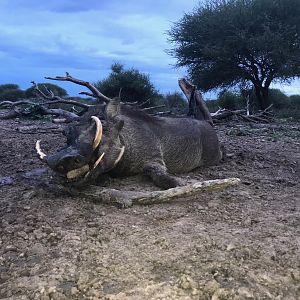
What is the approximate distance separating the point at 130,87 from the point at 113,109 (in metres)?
14.6

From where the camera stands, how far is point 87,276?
2.16 meters

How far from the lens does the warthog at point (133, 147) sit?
10.7ft

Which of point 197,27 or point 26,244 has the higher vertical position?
point 197,27

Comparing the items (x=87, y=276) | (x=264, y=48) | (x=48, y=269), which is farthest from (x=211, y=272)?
(x=264, y=48)

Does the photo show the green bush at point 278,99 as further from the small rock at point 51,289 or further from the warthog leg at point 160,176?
the small rock at point 51,289

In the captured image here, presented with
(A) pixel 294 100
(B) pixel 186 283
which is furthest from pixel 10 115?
(A) pixel 294 100

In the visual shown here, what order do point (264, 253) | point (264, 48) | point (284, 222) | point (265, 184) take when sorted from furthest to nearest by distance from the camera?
point (264, 48) < point (265, 184) < point (284, 222) < point (264, 253)

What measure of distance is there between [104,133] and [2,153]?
1.95 m

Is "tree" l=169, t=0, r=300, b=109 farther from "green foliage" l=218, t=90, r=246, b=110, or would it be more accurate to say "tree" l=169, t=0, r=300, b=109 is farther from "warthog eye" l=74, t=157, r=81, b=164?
"warthog eye" l=74, t=157, r=81, b=164

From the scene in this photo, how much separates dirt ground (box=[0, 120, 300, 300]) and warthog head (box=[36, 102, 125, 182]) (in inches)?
8.6

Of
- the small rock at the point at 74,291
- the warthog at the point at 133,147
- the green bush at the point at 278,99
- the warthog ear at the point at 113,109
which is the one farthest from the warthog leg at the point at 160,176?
the green bush at the point at 278,99

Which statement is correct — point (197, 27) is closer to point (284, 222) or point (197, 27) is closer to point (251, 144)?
point (251, 144)

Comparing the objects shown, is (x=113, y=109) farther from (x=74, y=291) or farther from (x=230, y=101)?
(x=230, y=101)

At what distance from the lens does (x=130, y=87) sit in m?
18.4
